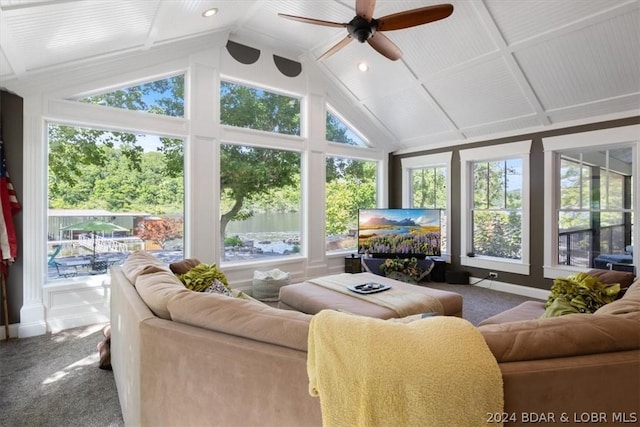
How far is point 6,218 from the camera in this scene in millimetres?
3062

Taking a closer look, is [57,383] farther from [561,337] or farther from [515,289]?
[515,289]

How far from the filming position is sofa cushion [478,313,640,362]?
0.99m

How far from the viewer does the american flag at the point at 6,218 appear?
3033 millimetres

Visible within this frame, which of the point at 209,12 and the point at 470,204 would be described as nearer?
the point at 209,12

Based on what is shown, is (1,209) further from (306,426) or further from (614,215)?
(614,215)

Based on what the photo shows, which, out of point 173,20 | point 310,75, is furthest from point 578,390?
point 310,75

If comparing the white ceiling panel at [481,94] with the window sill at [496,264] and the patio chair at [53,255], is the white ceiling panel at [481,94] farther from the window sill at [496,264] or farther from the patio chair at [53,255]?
the patio chair at [53,255]

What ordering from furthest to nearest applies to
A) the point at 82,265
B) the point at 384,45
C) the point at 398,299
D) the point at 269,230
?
the point at 269,230, the point at 82,265, the point at 384,45, the point at 398,299

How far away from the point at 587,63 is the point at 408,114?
2.36 meters

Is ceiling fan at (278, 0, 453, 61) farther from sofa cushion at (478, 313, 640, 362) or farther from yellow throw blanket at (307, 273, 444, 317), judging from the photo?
sofa cushion at (478, 313, 640, 362)

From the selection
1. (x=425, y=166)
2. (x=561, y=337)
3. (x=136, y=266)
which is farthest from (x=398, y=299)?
(x=425, y=166)

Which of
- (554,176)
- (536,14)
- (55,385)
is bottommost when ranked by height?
(55,385)

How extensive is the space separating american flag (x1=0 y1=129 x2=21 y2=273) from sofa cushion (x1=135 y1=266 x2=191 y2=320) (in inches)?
83.9

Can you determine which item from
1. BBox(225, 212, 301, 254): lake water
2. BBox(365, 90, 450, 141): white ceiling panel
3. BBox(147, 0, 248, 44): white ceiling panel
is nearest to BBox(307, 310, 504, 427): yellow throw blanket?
BBox(147, 0, 248, 44): white ceiling panel
